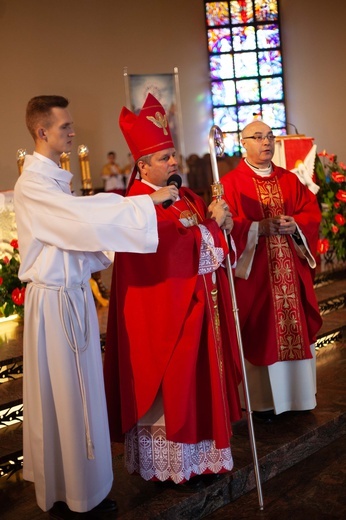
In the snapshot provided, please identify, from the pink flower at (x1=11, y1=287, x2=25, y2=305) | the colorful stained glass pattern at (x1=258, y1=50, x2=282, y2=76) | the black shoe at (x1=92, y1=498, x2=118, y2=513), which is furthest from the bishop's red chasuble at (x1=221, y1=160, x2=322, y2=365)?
the colorful stained glass pattern at (x1=258, y1=50, x2=282, y2=76)

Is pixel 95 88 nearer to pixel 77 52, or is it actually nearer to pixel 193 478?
pixel 77 52

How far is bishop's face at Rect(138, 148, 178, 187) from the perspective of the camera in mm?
3289

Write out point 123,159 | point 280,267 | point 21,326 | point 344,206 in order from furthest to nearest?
1. point 123,159
2. point 344,206
3. point 21,326
4. point 280,267

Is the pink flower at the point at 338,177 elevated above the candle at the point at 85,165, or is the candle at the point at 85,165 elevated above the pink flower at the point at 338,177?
the candle at the point at 85,165

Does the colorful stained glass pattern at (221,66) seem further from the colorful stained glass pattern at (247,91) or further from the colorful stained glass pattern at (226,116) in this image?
the colorful stained glass pattern at (226,116)

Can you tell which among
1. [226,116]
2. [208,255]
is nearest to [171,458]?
[208,255]

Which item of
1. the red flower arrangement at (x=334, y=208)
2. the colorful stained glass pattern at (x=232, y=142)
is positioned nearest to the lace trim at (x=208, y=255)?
the red flower arrangement at (x=334, y=208)

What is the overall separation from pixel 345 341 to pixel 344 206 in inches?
82.4

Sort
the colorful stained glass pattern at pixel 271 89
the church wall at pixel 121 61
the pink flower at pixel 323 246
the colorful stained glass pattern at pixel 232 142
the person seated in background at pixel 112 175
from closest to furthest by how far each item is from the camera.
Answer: the pink flower at pixel 323 246 < the church wall at pixel 121 61 < the person seated in background at pixel 112 175 < the colorful stained glass pattern at pixel 232 142 < the colorful stained glass pattern at pixel 271 89

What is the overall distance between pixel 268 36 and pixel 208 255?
12.7 metres

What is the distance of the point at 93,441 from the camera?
2.99m

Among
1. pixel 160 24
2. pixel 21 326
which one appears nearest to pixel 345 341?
pixel 21 326

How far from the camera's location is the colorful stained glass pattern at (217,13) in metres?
14.8

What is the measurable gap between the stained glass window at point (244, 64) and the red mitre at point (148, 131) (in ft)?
38.0
